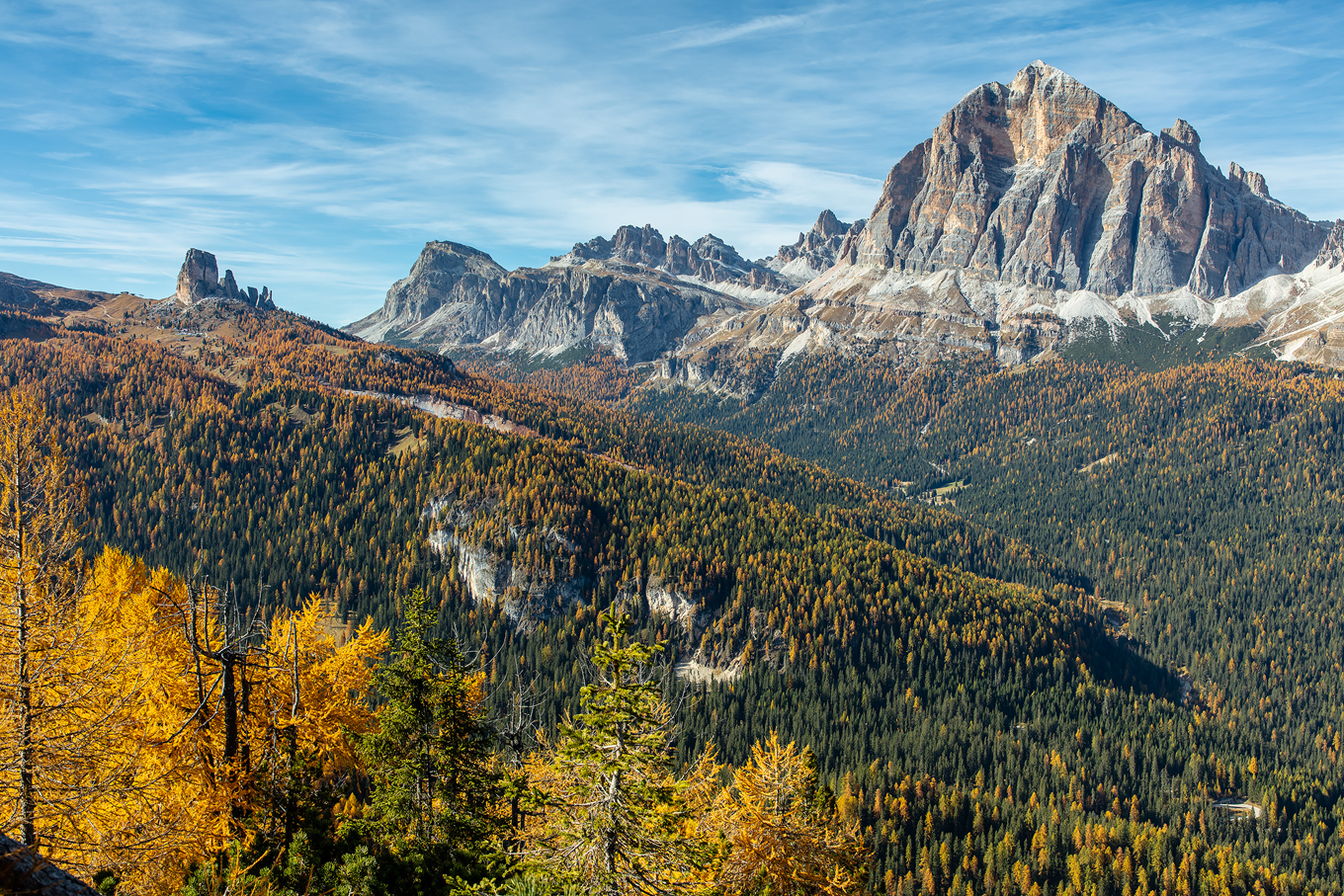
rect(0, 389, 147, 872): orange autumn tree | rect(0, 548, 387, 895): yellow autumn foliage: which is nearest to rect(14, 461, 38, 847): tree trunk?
rect(0, 389, 147, 872): orange autumn tree

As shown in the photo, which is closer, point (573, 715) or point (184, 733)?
point (573, 715)

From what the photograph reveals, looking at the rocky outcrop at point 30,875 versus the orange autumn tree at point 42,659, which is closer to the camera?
the rocky outcrop at point 30,875

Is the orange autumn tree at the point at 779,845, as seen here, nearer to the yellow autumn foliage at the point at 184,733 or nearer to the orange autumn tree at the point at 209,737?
the orange autumn tree at the point at 209,737

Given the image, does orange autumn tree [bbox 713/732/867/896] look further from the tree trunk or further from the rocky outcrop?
the rocky outcrop

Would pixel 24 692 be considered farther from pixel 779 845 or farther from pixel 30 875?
pixel 779 845

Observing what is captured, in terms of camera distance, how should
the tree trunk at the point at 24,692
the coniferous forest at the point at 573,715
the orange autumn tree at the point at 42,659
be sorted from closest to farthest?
1. the tree trunk at the point at 24,692
2. the orange autumn tree at the point at 42,659
3. the coniferous forest at the point at 573,715

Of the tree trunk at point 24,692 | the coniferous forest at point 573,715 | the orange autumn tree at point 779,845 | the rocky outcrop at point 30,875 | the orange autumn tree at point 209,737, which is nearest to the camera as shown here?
the rocky outcrop at point 30,875

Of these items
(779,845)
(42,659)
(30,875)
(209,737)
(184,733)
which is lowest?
(779,845)

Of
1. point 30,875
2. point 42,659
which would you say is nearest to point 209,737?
point 42,659

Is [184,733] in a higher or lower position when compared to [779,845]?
higher

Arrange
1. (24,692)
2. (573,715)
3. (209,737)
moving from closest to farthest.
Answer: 1. (24,692)
2. (573,715)
3. (209,737)

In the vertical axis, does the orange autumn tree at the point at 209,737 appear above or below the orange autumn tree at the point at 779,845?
above

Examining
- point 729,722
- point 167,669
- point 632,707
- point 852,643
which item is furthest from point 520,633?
point 632,707

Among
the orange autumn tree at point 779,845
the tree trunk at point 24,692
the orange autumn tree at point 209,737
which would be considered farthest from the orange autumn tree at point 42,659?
the orange autumn tree at point 779,845
